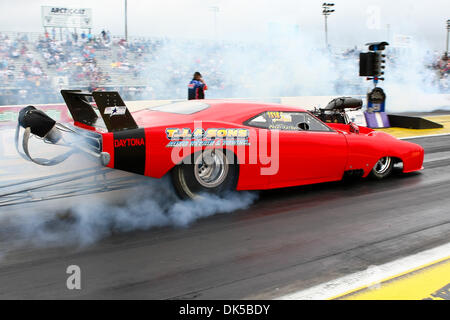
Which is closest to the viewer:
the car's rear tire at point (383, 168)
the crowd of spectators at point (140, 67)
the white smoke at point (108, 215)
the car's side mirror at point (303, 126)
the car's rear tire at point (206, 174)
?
the white smoke at point (108, 215)

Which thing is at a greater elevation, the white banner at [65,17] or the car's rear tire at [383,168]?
the white banner at [65,17]

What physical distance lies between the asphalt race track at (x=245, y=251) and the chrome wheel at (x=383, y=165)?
94 centimetres

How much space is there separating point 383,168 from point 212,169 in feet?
9.69

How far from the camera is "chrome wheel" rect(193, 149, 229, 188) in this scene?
4918 millimetres

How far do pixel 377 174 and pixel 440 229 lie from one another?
2081 millimetres

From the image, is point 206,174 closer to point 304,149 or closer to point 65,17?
point 304,149

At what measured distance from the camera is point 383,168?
653 centimetres

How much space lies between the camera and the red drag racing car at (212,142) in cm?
453

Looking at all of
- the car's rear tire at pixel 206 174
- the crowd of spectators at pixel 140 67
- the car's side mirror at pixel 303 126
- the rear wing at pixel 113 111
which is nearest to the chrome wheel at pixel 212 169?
the car's rear tire at pixel 206 174

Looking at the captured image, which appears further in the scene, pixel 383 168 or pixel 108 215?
pixel 383 168

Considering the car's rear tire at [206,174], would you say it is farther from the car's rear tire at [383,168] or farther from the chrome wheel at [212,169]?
the car's rear tire at [383,168]

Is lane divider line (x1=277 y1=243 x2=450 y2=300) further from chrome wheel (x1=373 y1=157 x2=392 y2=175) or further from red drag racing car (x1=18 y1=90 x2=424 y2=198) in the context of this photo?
chrome wheel (x1=373 y1=157 x2=392 y2=175)

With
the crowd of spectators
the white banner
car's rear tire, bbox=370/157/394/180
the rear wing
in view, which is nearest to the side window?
car's rear tire, bbox=370/157/394/180

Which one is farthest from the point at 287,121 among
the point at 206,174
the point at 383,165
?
the point at 383,165
